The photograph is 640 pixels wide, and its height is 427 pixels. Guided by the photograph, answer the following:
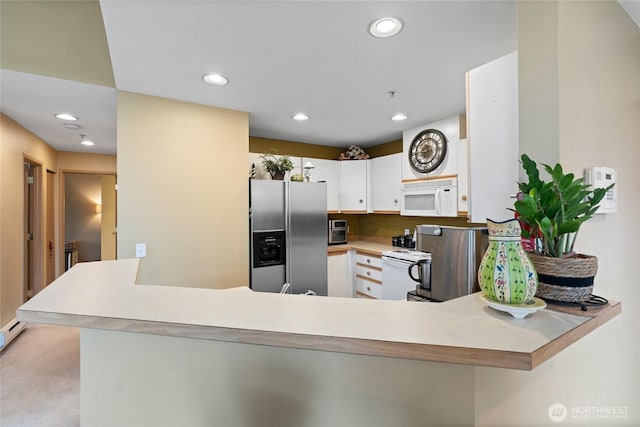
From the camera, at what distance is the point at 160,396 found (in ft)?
2.85

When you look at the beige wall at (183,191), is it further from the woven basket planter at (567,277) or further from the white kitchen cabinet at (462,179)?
the woven basket planter at (567,277)

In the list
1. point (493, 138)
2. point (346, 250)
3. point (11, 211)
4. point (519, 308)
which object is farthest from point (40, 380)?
point (493, 138)

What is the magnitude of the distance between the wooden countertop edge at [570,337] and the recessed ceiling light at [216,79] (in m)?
2.21

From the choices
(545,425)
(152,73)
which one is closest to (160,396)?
(545,425)

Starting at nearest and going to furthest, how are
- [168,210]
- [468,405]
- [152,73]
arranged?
[468,405] < [152,73] < [168,210]

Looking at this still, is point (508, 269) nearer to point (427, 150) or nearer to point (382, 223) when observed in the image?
point (427, 150)

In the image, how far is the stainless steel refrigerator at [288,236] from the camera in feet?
9.20

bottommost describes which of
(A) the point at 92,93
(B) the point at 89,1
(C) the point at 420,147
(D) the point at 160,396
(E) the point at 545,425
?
(E) the point at 545,425

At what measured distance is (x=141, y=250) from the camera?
228 centimetres

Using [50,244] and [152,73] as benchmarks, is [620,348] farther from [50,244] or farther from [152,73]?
[50,244]

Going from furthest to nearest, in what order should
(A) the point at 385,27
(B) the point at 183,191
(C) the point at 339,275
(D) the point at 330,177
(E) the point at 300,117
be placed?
(D) the point at 330,177 → (C) the point at 339,275 → (E) the point at 300,117 → (B) the point at 183,191 → (A) the point at 385,27

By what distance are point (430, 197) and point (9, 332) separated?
4.55m

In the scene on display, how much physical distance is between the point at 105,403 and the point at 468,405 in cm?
109

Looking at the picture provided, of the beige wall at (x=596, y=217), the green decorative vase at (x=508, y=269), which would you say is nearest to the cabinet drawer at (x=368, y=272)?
the beige wall at (x=596, y=217)
